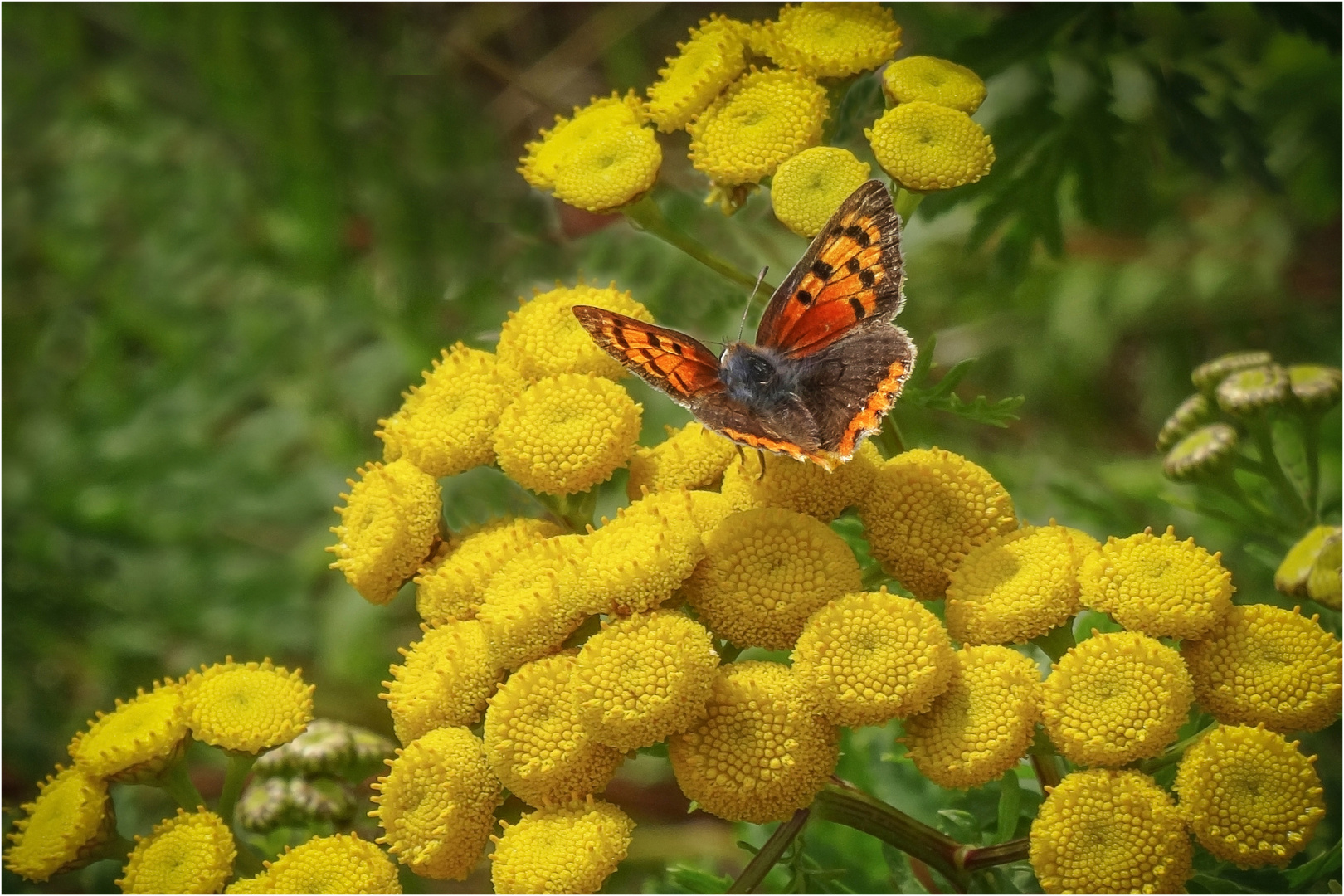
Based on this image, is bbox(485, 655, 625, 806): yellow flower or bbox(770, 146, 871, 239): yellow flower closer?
bbox(485, 655, 625, 806): yellow flower

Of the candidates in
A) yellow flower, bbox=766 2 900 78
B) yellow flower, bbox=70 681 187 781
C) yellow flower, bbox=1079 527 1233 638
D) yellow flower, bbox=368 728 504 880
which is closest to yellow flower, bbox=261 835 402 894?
yellow flower, bbox=368 728 504 880

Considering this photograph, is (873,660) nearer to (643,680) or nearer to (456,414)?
(643,680)

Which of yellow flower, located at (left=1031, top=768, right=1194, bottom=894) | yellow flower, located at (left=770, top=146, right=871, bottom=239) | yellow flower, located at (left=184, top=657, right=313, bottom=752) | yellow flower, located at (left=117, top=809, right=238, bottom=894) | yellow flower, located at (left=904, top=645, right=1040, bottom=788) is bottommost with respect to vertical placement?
yellow flower, located at (left=1031, top=768, right=1194, bottom=894)

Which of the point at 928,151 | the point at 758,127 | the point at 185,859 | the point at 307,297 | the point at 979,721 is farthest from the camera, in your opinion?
the point at 307,297

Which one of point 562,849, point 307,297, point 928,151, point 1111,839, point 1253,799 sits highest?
Result: point 307,297

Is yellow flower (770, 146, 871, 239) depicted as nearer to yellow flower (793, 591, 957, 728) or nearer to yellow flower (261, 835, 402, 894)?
yellow flower (793, 591, 957, 728)

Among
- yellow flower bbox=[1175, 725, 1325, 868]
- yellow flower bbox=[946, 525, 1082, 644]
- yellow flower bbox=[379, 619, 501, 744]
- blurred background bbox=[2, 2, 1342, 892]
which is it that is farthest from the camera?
blurred background bbox=[2, 2, 1342, 892]

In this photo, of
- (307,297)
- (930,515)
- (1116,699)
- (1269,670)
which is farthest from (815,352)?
(307,297)

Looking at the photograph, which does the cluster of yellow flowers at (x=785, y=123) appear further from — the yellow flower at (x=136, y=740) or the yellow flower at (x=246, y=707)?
the yellow flower at (x=136, y=740)
